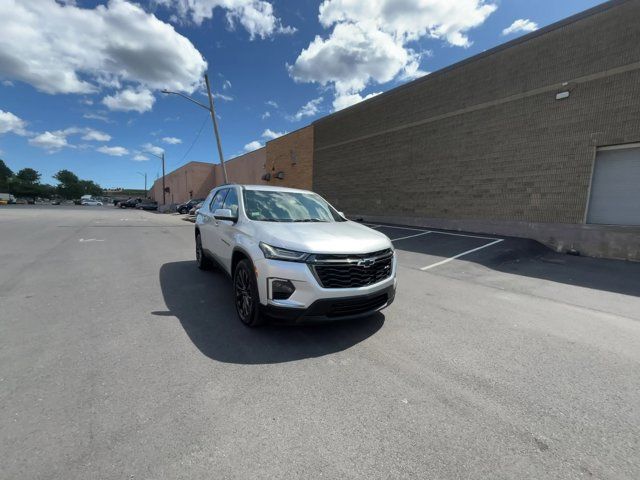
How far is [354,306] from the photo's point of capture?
3.26 metres

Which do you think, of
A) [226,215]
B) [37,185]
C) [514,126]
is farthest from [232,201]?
[37,185]

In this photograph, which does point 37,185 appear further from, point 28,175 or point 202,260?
point 202,260

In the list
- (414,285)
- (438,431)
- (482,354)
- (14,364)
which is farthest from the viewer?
(414,285)

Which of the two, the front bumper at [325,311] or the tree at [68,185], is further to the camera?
the tree at [68,185]

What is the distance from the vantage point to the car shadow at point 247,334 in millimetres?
3125

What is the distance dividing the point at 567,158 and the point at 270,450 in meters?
11.9

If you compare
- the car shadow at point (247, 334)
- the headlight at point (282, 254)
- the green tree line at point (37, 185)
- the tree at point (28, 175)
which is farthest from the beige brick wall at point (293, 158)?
the tree at point (28, 175)

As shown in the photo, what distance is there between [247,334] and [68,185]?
13971cm

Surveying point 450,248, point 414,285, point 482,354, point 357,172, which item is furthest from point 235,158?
point 482,354

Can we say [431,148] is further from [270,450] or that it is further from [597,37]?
[270,450]

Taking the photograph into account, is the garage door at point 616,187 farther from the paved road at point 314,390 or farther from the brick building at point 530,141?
the paved road at point 314,390

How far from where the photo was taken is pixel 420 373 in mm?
2846

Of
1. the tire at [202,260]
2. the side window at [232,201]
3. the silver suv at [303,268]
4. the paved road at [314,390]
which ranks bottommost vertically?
the paved road at [314,390]

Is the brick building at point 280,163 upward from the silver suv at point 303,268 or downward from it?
upward
